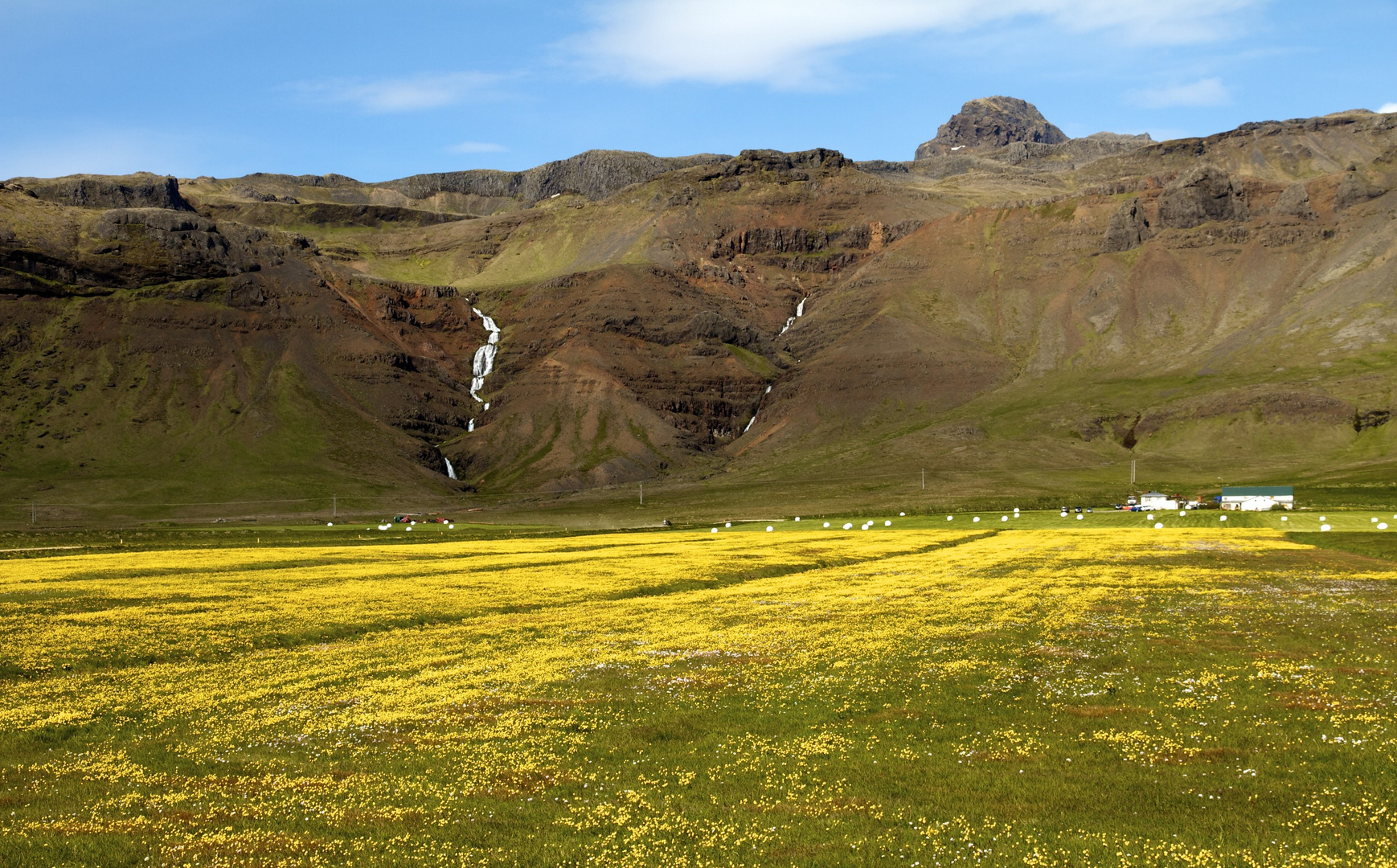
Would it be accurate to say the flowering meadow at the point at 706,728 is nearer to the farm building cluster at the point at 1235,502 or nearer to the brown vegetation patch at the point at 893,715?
the brown vegetation patch at the point at 893,715

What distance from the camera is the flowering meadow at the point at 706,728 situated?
15297mm

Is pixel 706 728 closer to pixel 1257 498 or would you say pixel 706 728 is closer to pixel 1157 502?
pixel 1157 502

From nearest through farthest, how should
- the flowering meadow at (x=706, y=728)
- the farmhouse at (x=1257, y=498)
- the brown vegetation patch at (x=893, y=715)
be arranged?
the flowering meadow at (x=706, y=728)
the brown vegetation patch at (x=893, y=715)
the farmhouse at (x=1257, y=498)

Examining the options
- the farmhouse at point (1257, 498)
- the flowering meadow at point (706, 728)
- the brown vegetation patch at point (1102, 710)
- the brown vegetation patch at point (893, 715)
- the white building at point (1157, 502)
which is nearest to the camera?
the flowering meadow at point (706, 728)

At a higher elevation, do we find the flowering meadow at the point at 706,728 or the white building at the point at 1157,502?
the flowering meadow at the point at 706,728

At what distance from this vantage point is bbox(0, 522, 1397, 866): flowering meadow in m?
15.3

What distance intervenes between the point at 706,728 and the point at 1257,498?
12300 centimetres

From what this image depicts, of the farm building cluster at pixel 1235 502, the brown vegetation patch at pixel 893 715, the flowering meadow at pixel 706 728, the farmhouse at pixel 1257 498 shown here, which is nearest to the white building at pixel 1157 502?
the farm building cluster at pixel 1235 502

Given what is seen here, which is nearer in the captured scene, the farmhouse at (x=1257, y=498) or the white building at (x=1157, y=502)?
the farmhouse at (x=1257, y=498)

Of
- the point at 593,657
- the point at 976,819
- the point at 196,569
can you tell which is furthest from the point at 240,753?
the point at 196,569

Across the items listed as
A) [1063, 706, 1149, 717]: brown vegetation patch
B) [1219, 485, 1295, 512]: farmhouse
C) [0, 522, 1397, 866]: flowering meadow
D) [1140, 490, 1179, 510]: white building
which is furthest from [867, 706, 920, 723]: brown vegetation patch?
[1140, 490, 1179, 510]: white building

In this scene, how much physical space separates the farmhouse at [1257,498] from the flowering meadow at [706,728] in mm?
86433

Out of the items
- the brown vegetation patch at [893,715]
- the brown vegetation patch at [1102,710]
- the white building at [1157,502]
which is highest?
the brown vegetation patch at [1102,710]

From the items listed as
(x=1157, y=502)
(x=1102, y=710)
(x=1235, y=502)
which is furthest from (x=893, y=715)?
(x=1235, y=502)
